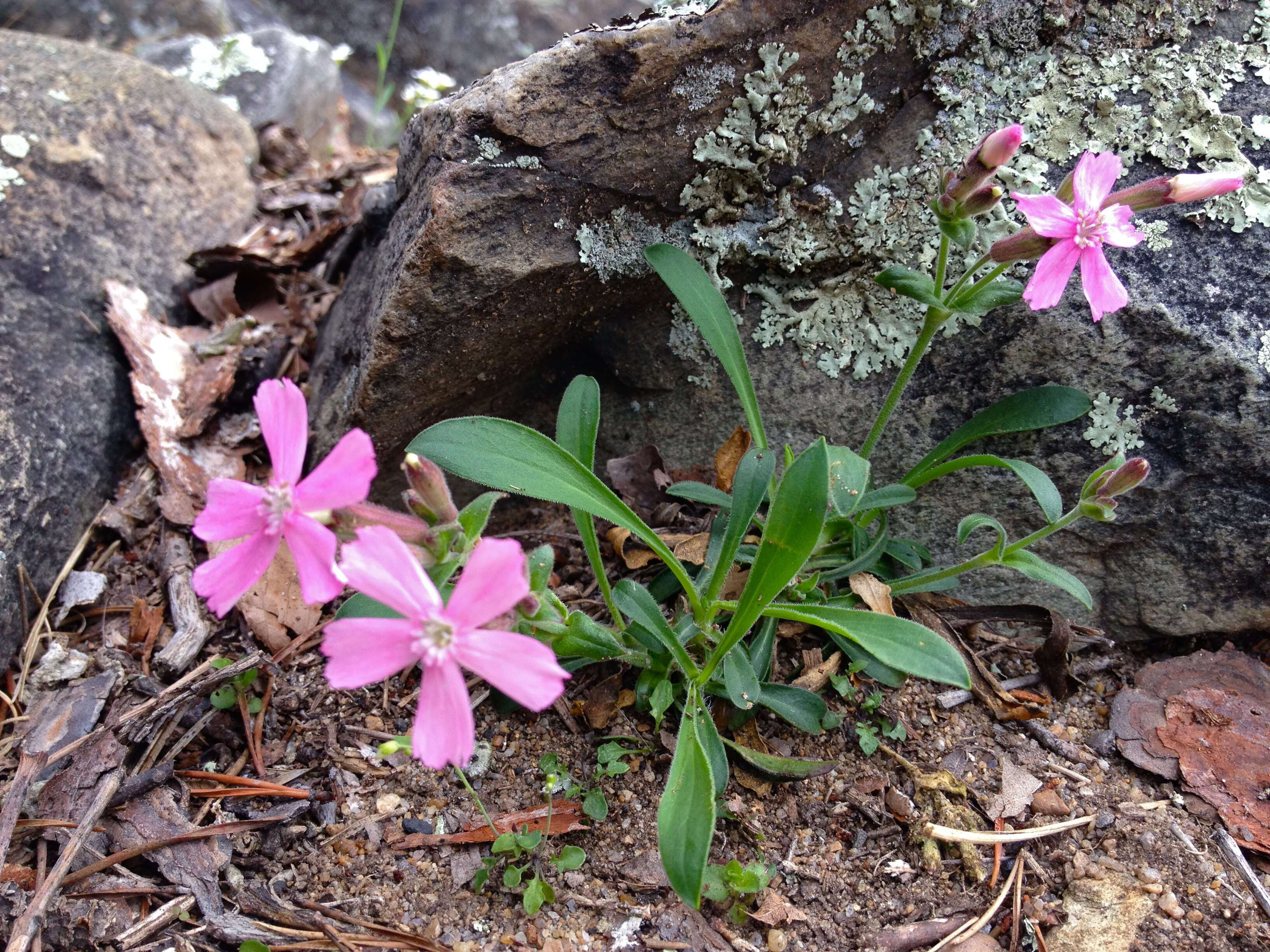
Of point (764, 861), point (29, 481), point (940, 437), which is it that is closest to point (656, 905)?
point (764, 861)

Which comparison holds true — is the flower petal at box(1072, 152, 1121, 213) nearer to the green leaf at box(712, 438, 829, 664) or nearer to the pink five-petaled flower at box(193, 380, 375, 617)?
the green leaf at box(712, 438, 829, 664)

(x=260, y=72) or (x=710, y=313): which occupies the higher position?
(x=260, y=72)

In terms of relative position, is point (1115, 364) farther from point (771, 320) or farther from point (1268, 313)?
point (771, 320)

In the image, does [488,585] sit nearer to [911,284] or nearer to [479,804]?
[479,804]

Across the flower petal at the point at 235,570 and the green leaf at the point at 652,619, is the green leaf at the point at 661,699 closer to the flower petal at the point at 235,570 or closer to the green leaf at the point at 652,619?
the green leaf at the point at 652,619

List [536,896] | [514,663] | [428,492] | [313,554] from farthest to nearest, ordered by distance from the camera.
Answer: [536,896] → [428,492] → [313,554] → [514,663]

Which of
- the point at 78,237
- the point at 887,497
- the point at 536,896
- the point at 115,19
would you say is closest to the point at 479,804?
the point at 536,896

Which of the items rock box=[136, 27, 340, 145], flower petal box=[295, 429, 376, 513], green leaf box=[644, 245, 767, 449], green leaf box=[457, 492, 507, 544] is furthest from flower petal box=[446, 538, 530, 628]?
rock box=[136, 27, 340, 145]
